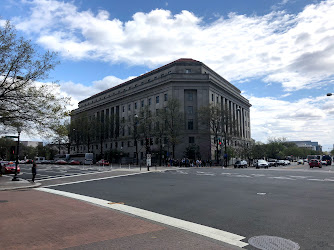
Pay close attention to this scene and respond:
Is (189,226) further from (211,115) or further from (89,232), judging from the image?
(211,115)

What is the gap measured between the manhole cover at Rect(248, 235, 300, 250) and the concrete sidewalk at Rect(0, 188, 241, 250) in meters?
0.65

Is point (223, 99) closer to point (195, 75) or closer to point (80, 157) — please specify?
point (195, 75)

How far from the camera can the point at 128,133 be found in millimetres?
82375

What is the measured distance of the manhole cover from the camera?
554cm

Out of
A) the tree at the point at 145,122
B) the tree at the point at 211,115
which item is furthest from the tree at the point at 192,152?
the tree at the point at 145,122

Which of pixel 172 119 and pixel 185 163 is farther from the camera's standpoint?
pixel 172 119

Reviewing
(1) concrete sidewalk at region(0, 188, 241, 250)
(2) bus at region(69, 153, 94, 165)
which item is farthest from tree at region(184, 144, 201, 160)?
(1) concrete sidewalk at region(0, 188, 241, 250)

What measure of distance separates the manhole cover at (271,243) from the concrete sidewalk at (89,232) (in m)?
0.65

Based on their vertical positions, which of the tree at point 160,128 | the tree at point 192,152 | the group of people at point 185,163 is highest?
the tree at point 160,128

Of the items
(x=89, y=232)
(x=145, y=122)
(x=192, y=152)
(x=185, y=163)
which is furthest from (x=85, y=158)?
(x=89, y=232)

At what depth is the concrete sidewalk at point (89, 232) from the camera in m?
5.66

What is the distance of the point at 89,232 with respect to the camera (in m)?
6.67

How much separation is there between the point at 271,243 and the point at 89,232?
429cm

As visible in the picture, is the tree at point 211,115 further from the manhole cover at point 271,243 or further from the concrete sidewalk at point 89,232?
Answer: the manhole cover at point 271,243
